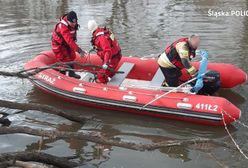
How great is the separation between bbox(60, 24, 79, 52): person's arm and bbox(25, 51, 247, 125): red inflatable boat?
1.87 feet

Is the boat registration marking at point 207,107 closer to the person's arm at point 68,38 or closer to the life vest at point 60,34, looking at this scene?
the person's arm at point 68,38

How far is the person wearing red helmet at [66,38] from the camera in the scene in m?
7.90

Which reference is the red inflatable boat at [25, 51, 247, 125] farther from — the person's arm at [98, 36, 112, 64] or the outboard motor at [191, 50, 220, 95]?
the person's arm at [98, 36, 112, 64]

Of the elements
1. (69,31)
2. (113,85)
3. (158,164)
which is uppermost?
(69,31)

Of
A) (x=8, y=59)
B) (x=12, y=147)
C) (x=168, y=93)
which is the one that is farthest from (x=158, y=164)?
(x=8, y=59)

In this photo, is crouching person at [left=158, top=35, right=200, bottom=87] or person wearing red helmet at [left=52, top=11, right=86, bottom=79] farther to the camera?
person wearing red helmet at [left=52, top=11, right=86, bottom=79]

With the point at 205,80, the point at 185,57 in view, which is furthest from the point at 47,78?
the point at 205,80

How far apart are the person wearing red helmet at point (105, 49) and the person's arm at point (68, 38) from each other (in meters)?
0.42

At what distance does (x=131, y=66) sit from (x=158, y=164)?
113 inches

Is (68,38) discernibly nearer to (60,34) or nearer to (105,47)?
(60,34)

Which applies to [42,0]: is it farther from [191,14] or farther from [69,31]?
[69,31]

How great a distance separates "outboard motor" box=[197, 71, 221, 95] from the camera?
22.8 ft

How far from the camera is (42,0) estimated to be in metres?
19.8

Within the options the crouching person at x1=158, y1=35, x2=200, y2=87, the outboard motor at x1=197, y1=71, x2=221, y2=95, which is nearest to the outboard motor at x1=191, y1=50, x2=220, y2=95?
the outboard motor at x1=197, y1=71, x2=221, y2=95
